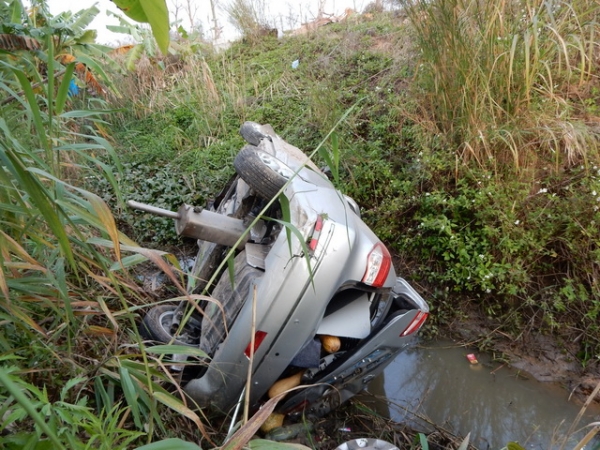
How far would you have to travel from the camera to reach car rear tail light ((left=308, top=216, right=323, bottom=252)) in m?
2.22

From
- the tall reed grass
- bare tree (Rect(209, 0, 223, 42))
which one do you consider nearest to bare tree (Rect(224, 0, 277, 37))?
bare tree (Rect(209, 0, 223, 42))

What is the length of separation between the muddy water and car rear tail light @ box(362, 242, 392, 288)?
103 cm

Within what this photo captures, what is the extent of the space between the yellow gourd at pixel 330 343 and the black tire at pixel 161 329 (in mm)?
726

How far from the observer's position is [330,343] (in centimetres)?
248

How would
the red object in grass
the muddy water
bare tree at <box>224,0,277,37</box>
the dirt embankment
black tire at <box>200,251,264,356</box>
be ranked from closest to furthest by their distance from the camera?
black tire at <box>200,251,264,356</box>, the muddy water, the dirt embankment, the red object in grass, bare tree at <box>224,0,277,37</box>

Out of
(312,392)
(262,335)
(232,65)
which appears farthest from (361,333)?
(232,65)

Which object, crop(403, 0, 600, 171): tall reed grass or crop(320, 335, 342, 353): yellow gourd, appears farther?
crop(403, 0, 600, 171): tall reed grass

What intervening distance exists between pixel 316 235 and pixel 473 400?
5.53ft

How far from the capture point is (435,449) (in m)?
2.65

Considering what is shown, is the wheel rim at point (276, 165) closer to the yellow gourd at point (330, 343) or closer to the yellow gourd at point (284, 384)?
the yellow gourd at point (330, 343)

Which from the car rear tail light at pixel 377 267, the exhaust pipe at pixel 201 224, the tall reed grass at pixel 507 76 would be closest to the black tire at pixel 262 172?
the exhaust pipe at pixel 201 224

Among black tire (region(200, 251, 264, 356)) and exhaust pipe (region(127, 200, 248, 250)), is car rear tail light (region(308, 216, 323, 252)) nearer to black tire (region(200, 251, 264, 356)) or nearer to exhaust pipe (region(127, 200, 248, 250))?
black tire (region(200, 251, 264, 356))

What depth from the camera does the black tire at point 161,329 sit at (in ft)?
9.01

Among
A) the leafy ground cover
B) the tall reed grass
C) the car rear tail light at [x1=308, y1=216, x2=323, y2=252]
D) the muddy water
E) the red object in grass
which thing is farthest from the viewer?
the tall reed grass
